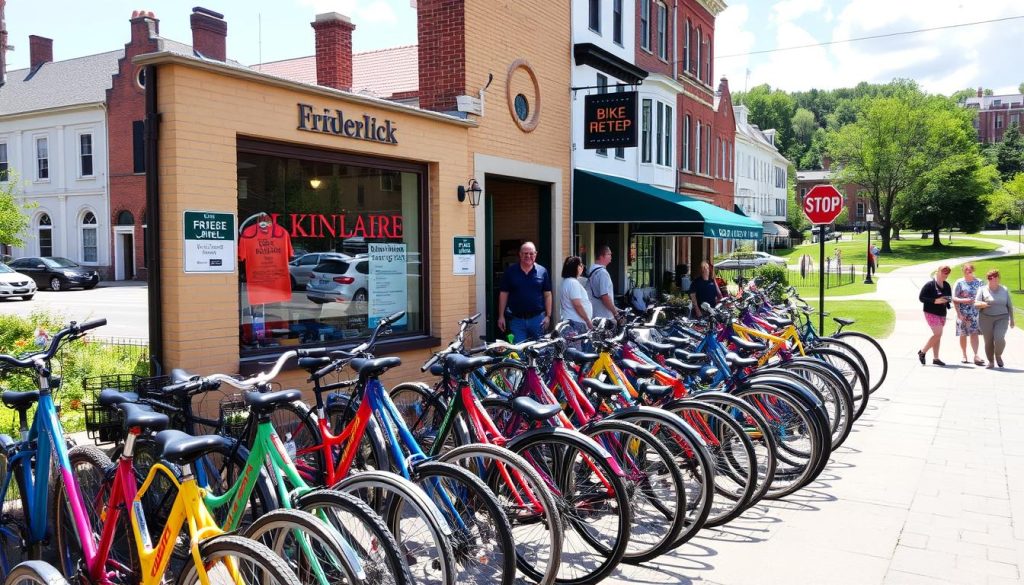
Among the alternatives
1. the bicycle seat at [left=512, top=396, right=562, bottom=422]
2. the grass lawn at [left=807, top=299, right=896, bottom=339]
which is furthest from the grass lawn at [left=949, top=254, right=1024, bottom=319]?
the bicycle seat at [left=512, top=396, right=562, bottom=422]

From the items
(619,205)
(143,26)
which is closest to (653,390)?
(619,205)

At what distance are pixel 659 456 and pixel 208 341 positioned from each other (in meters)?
4.05

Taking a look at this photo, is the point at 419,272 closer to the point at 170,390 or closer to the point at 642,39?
the point at 170,390

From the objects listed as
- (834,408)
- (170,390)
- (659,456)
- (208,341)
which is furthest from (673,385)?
(208,341)

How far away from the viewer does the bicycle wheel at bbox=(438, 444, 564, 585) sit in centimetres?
402

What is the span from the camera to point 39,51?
40844 mm

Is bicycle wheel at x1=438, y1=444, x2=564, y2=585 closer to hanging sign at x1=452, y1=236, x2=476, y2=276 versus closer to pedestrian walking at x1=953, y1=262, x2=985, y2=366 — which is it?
hanging sign at x1=452, y1=236, x2=476, y2=276

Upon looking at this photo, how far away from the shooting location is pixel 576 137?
1373cm

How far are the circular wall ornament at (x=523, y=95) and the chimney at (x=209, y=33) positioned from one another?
2122 centimetres

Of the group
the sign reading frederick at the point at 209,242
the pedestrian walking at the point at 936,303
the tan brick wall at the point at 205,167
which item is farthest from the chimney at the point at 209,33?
the pedestrian walking at the point at 936,303

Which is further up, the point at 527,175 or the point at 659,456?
the point at 527,175

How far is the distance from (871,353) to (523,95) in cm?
677

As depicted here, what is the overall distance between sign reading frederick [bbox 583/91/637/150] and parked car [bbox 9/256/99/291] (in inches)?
963

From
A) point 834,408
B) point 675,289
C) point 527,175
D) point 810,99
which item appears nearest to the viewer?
point 834,408
